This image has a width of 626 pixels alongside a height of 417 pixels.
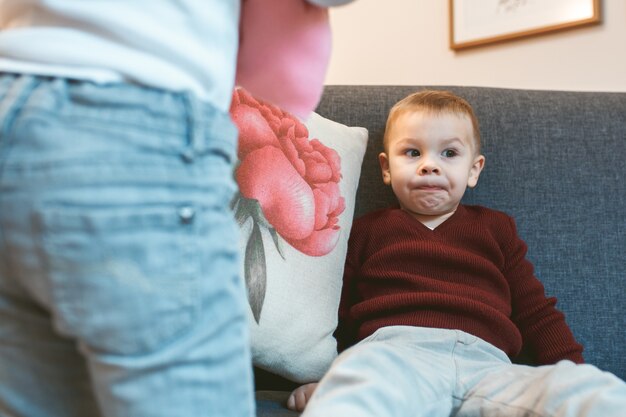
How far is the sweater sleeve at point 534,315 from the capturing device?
1.27m

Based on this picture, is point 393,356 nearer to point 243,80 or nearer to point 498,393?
point 498,393

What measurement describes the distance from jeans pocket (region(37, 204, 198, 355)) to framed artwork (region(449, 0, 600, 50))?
1772 mm

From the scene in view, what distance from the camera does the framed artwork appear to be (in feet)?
6.59

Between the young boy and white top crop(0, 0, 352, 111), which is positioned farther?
the young boy

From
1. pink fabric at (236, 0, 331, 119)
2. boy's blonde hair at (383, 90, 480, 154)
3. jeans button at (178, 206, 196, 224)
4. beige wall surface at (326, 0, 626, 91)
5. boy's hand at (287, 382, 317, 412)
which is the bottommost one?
boy's hand at (287, 382, 317, 412)

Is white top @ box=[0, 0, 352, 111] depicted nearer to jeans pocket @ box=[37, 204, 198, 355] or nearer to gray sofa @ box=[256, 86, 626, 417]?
jeans pocket @ box=[37, 204, 198, 355]

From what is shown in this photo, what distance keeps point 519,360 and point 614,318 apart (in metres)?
0.21

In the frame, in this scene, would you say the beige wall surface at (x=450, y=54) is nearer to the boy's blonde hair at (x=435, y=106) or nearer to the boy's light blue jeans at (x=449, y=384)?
the boy's blonde hair at (x=435, y=106)

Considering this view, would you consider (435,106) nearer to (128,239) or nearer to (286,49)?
(286,49)

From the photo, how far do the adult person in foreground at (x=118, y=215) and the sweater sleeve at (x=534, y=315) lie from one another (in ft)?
2.68

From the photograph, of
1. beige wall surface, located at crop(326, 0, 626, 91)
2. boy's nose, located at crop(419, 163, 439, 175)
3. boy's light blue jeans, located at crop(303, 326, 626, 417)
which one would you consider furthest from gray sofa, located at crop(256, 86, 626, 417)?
beige wall surface, located at crop(326, 0, 626, 91)

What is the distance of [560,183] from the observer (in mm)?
1432

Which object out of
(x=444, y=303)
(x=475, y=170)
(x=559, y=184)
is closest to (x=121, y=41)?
(x=444, y=303)

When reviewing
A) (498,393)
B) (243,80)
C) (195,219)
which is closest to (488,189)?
(498,393)
